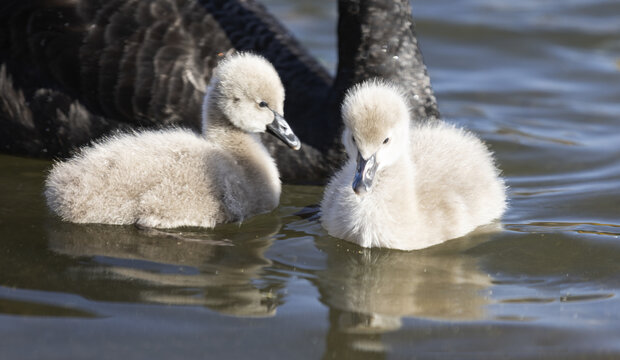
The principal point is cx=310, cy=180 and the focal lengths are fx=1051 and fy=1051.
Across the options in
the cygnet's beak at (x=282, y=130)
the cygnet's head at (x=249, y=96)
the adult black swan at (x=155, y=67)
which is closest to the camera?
the cygnet's head at (x=249, y=96)

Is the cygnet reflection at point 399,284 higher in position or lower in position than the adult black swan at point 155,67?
lower

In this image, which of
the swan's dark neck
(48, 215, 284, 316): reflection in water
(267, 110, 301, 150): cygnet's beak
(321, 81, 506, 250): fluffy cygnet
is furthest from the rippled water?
the swan's dark neck

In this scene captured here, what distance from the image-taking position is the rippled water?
3.99 metres

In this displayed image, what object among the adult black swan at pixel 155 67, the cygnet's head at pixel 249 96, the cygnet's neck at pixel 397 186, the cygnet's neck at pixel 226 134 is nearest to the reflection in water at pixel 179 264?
the cygnet's neck at pixel 226 134

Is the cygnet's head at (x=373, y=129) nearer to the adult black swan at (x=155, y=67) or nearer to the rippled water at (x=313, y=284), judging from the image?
the rippled water at (x=313, y=284)

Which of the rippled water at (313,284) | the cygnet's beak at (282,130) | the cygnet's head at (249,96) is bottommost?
the rippled water at (313,284)

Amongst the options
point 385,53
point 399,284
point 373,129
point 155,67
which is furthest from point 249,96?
point 399,284

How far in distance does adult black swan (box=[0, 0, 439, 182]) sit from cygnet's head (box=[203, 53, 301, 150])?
72cm

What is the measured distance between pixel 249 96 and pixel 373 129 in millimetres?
989

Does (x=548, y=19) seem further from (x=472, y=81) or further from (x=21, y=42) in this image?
(x=21, y=42)

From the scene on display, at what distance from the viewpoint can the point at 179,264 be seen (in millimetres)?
4734

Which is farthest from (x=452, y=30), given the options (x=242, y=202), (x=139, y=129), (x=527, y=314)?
(x=527, y=314)

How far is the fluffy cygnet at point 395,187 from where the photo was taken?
4.73 meters

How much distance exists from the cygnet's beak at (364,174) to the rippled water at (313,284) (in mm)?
411
